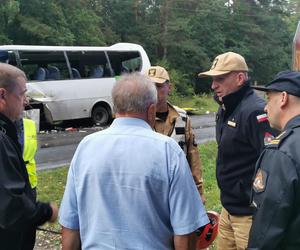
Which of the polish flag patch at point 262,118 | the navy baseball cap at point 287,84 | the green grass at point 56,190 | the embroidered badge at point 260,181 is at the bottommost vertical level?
the green grass at point 56,190

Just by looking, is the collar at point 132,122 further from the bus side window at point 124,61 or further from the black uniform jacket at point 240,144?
the bus side window at point 124,61

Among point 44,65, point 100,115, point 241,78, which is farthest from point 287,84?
point 100,115

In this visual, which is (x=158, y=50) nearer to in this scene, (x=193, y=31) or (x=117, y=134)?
(x=193, y=31)

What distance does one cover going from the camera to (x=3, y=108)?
9.73 ft

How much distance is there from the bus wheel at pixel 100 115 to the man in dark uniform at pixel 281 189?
1598 cm

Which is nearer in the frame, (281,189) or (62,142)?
(281,189)

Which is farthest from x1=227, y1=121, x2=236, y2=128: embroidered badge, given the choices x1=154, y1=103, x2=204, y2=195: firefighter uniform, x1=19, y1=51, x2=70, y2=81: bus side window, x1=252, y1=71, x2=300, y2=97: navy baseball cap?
x1=19, y1=51, x2=70, y2=81: bus side window

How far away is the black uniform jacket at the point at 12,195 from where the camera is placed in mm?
2635

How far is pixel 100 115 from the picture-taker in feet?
60.5

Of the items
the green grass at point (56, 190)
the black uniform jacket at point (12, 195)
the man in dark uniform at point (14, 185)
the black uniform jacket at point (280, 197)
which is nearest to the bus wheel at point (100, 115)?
the green grass at point (56, 190)

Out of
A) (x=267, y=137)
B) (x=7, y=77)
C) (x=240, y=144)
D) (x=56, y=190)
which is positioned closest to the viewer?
(x=7, y=77)

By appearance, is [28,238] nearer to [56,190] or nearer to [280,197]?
[280,197]

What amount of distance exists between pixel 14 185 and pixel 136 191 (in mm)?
746

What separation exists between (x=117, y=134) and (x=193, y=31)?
127 feet
